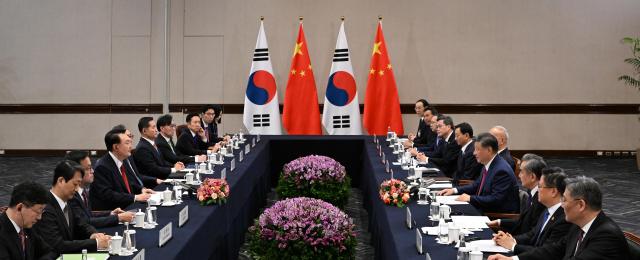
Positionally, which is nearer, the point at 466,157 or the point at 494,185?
the point at 494,185

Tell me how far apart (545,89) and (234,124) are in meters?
5.07

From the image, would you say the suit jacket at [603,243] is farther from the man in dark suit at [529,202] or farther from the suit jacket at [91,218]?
the suit jacket at [91,218]

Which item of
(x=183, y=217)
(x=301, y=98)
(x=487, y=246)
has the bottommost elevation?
(x=487, y=246)

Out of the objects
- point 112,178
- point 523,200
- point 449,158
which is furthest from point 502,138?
point 112,178

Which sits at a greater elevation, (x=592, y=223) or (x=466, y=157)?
(x=466, y=157)

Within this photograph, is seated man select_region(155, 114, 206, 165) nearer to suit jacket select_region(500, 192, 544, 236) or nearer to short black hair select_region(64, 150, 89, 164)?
short black hair select_region(64, 150, 89, 164)

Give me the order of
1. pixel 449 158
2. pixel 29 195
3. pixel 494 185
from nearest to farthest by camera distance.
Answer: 1. pixel 29 195
2. pixel 494 185
3. pixel 449 158

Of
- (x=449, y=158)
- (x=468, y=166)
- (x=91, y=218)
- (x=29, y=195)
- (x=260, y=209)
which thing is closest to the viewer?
(x=29, y=195)

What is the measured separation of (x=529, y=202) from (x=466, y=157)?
1.98 meters

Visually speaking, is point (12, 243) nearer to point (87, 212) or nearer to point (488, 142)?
point (87, 212)

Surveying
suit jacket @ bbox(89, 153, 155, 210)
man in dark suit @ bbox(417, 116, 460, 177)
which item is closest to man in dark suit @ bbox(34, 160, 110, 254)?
suit jacket @ bbox(89, 153, 155, 210)

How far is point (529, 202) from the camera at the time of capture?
17.0 ft

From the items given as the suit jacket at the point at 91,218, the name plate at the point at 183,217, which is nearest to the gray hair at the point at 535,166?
the name plate at the point at 183,217

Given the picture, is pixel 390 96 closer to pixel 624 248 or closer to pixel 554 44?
pixel 554 44
